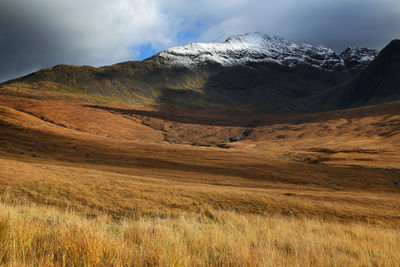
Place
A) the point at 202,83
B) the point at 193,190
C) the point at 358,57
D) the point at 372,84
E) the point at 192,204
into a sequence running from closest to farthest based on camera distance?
1. the point at 192,204
2. the point at 193,190
3. the point at 372,84
4. the point at 202,83
5. the point at 358,57

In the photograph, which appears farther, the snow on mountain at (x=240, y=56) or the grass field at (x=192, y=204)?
the snow on mountain at (x=240, y=56)

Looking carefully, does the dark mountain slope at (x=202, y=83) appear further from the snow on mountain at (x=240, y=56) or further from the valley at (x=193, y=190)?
the valley at (x=193, y=190)

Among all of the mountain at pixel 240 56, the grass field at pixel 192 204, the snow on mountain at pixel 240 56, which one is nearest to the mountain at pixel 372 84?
the mountain at pixel 240 56

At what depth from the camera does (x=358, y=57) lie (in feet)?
602

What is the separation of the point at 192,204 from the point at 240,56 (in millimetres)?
177574

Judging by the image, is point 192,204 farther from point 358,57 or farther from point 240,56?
point 358,57

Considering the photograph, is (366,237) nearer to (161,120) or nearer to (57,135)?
(57,135)

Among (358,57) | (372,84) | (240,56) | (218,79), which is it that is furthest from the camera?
(358,57)

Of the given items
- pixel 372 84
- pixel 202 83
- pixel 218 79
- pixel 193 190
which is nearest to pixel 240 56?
pixel 218 79

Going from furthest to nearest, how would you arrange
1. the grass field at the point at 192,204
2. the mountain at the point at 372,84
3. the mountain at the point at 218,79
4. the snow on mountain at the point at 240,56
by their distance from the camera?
the snow on mountain at the point at 240,56
the mountain at the point at 372,84
the mountain at the point at 218,79
the grass field at the point at 192,204

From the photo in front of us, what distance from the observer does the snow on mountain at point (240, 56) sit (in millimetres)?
154375

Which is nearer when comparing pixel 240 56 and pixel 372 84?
pixel 372 84

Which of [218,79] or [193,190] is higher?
[218,79]

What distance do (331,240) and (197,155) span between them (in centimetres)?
2019
